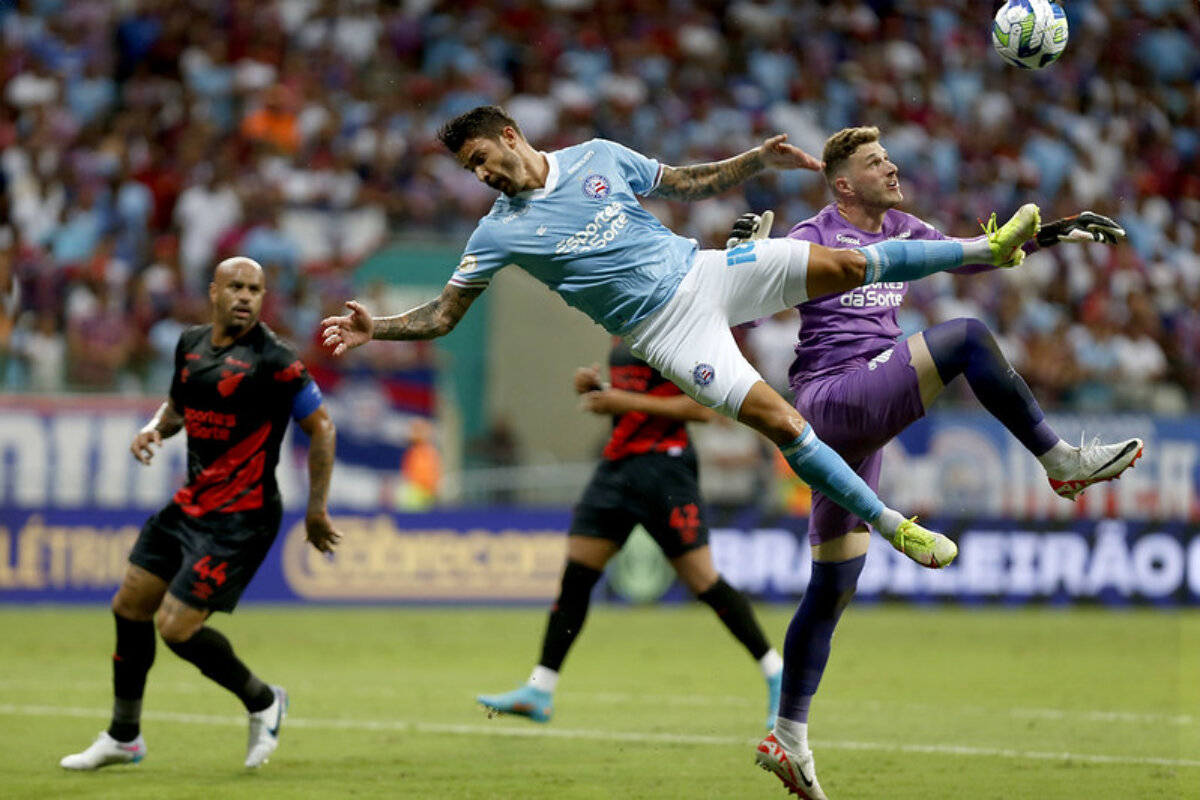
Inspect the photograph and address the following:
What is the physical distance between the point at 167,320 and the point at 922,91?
1257 centimetres

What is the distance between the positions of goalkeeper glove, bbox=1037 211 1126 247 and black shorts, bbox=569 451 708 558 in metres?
3.91

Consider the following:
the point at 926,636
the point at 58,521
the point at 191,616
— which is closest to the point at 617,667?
the point at 926,636

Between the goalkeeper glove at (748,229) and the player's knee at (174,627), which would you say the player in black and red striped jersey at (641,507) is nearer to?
the player's knee at (174,627)

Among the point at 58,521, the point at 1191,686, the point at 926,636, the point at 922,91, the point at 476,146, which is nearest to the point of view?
the point at 476,146

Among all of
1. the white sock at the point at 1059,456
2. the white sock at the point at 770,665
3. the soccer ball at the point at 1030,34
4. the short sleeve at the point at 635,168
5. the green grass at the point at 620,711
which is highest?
the soccer ball at the point at 1030,34

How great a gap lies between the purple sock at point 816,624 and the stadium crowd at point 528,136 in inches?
450

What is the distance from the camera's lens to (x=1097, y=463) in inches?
303

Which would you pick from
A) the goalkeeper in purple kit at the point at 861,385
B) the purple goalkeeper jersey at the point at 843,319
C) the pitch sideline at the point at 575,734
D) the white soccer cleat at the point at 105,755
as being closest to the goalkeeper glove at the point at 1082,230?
the goalkeeper in purple kit at the point at 861,385

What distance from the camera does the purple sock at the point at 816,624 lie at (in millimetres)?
8141

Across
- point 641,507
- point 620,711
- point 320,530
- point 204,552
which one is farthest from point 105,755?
point 620,711

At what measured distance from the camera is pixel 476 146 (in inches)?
309

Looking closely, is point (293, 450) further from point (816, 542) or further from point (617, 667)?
point (816, 542)

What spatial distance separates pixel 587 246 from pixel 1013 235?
187 cm

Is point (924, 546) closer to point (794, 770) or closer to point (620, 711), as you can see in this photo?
point (794, 770)
